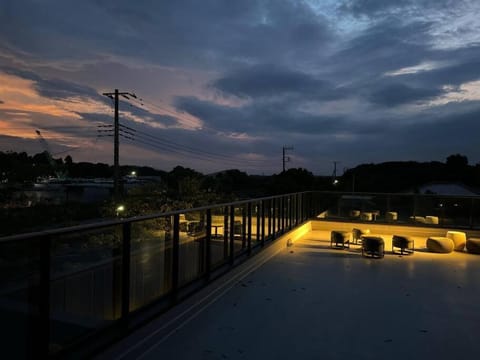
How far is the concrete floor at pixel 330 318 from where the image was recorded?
3.10 metres

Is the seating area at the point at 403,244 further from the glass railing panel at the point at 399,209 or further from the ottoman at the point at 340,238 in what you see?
the glass railing panel at the point at 399,209

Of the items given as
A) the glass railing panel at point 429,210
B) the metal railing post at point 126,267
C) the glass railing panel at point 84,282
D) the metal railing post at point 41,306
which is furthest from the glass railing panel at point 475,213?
the metal railing post at point 41,306

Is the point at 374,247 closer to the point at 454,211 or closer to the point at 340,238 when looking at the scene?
the point at 340,238

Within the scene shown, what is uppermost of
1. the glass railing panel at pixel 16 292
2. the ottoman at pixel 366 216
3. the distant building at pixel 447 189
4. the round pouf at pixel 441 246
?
the distant building at pixel 447 189

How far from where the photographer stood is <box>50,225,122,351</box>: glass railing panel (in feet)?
7.03

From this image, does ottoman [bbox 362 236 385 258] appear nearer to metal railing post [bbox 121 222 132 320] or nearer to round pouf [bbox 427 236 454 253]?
round pouf [bbox 427 236 454 253]

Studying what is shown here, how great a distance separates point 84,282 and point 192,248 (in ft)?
5.82

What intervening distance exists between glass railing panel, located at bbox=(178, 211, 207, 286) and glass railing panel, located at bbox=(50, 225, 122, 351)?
1092 millimetres

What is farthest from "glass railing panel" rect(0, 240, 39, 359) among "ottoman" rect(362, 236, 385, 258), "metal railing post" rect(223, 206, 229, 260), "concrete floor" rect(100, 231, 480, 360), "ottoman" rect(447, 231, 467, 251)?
"ottoman" rect(447, 231, 467, 251)

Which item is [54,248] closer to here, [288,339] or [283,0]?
[288,339]

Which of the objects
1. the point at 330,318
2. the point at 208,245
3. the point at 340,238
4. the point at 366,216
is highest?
the point at 208,245

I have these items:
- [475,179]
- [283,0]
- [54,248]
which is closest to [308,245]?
[283,0]

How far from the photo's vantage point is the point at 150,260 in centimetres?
336

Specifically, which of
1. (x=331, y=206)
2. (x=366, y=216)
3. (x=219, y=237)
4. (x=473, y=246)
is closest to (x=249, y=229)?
(x=219, y=237)
